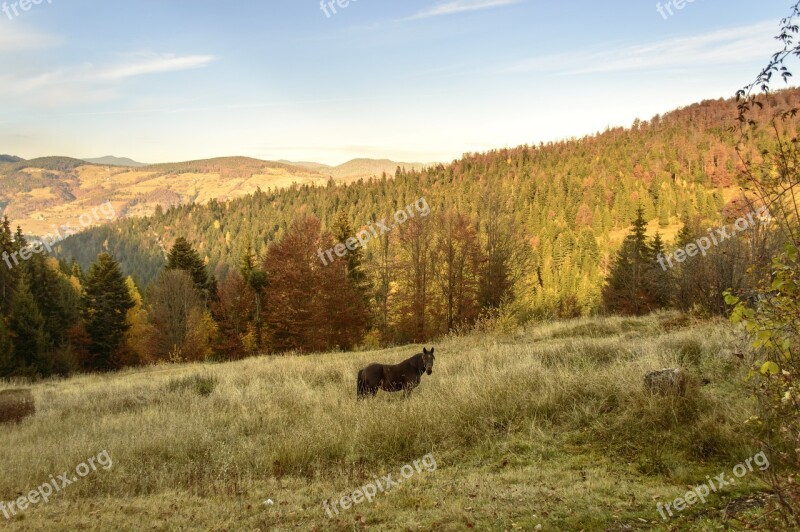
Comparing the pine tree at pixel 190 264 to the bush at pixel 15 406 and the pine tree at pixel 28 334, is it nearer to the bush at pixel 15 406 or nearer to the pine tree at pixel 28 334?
the pine tree at pixel 28 334

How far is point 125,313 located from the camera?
4481cm

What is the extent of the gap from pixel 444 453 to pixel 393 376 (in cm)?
402

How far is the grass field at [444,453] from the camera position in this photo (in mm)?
5152

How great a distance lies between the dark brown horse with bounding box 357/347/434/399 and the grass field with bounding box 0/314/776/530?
0.54 meters

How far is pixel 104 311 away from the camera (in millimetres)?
43500

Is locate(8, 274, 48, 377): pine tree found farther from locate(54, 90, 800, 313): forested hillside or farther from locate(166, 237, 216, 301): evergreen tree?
locate(54, 90, 800, 313): forested hillside

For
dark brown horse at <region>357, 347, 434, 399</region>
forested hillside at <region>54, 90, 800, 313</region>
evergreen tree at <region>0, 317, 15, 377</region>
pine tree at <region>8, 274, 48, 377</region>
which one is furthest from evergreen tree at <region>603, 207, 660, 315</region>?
pine tree at <region>8, 274, 48, 377</region>

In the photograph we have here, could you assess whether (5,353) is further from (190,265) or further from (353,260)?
(353,260)

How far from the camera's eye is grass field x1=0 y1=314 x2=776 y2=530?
203 inches

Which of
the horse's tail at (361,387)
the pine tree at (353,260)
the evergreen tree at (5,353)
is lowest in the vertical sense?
the evergreen tree at (5,353)

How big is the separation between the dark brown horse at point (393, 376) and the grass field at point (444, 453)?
1.78ft

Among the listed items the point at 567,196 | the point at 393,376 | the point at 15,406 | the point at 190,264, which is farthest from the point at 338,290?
the point at 567,196

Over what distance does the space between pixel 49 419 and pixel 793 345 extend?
16454 mm

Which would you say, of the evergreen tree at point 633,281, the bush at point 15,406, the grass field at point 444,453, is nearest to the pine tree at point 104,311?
the bush at point 15,406
